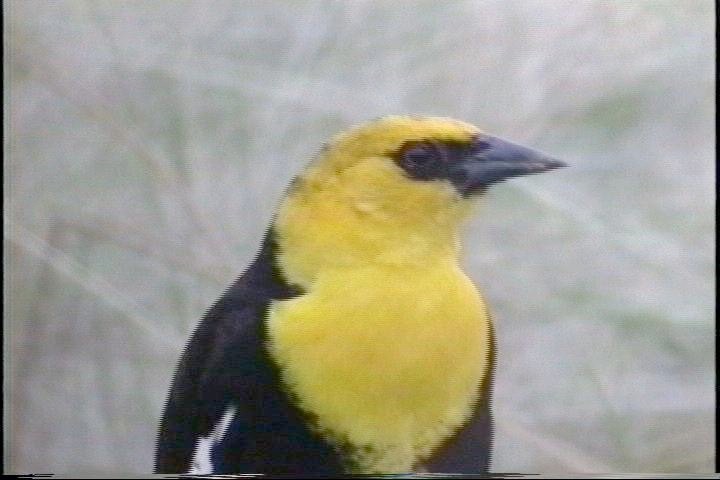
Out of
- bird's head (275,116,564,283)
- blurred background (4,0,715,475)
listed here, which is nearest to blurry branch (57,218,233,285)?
blurred background (4,0,715,475)

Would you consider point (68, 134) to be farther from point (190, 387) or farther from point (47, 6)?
point (190, 387)

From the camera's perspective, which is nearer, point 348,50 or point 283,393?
point 283,393

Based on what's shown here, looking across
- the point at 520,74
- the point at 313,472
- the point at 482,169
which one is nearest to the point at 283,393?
the point at 313,472

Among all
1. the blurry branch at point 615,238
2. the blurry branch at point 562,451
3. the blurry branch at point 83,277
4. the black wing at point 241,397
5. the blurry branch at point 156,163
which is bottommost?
the blurry branch at point 562,451

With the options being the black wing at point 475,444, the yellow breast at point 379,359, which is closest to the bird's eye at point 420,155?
the yellow breast at point 379,359

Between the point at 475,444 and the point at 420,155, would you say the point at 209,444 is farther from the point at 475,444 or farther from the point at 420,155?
the point at 420,155

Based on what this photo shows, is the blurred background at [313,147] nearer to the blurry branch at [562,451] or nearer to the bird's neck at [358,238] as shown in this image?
the blurry branch at [562,451]
